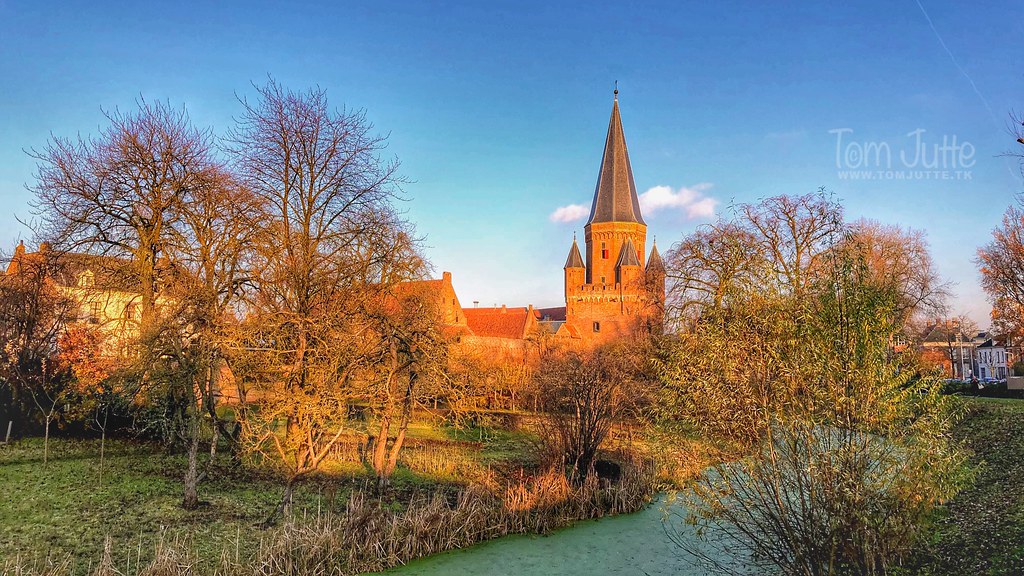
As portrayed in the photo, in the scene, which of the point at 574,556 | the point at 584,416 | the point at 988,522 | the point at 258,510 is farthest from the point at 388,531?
the point at 988,522

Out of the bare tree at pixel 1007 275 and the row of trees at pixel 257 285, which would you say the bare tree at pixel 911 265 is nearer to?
the bare tree at pixel 1007 275

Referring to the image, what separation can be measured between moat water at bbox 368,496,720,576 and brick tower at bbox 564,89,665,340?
4725 cm

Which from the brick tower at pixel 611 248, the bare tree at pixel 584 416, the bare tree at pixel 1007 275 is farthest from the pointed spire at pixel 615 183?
the bare tree at pixel 584 416

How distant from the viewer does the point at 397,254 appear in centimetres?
1384

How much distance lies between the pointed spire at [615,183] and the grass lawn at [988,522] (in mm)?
45681

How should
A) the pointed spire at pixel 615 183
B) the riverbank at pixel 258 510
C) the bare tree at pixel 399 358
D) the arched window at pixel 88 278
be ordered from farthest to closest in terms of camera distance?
1. the pointed spire at pixel 615 183
2. the arched window at pixel 88 278
3. the bare tree at pixel 399 358
4. the riverbank at pixel 258 510

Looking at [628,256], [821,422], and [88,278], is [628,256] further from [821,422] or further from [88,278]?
[821,422]

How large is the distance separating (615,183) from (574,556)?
53223 millimetres

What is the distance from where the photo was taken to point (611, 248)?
61.1m

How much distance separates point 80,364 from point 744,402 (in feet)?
58.1

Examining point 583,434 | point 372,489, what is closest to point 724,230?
point 583,434

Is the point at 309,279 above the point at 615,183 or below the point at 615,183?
below

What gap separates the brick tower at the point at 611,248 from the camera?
195ft

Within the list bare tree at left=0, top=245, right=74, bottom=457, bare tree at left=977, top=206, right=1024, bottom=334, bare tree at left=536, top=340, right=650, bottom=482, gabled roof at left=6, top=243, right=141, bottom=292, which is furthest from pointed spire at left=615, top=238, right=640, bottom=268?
gabled roof at left=6, top=243, right=141, bottom=292
